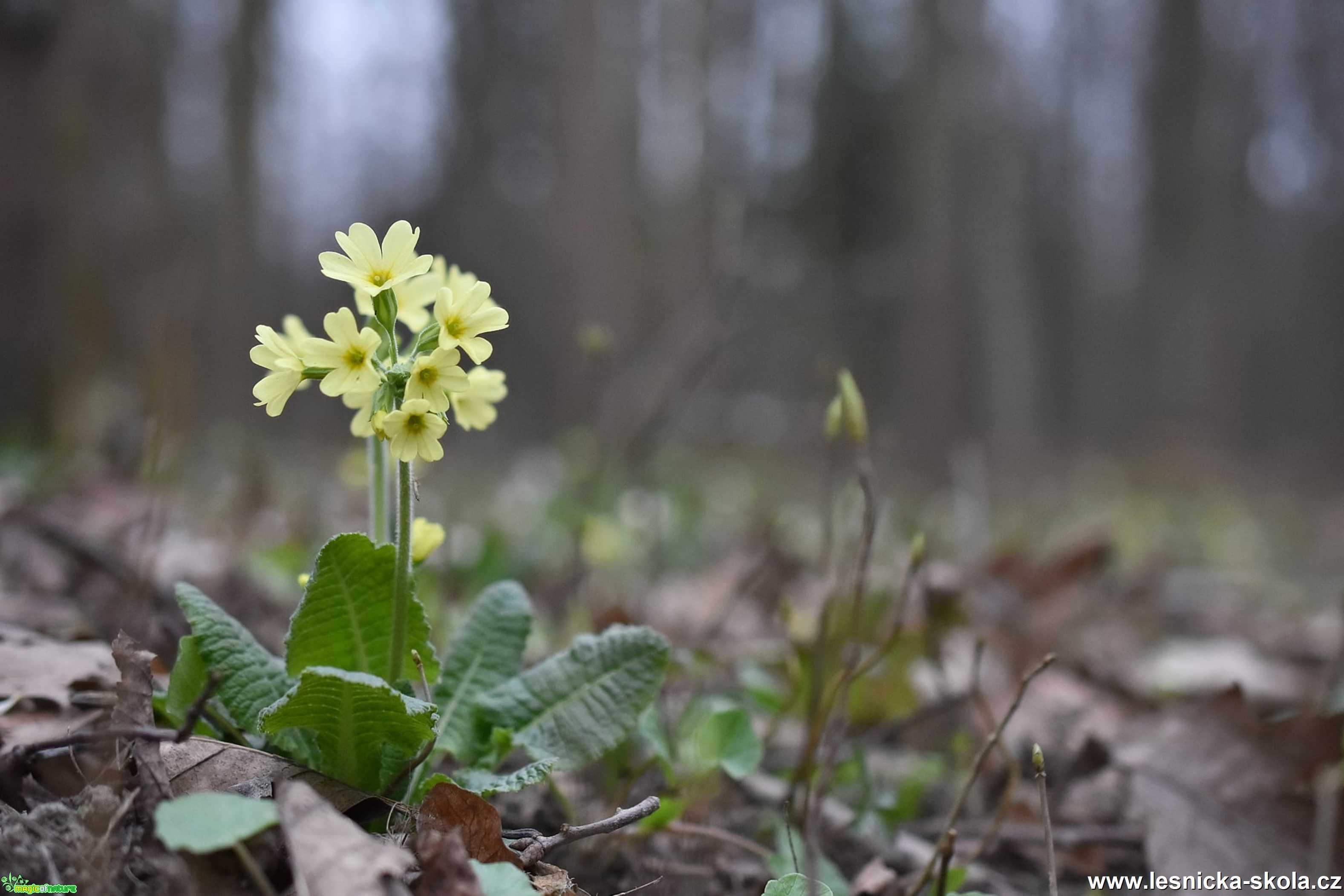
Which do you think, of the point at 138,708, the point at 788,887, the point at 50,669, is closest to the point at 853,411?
the point at 788,887

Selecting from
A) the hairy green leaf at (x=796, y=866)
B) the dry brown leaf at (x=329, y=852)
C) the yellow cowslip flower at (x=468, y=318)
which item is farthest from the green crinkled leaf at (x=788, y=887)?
the yellow cowslip flower at (x=468, y=318)

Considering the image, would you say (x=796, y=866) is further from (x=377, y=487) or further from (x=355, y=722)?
(x=377, y=487)

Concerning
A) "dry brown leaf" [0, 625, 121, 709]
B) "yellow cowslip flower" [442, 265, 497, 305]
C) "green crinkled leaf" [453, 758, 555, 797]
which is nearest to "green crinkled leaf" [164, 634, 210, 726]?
"dry brown leaf" [0, 625, 121, 709]

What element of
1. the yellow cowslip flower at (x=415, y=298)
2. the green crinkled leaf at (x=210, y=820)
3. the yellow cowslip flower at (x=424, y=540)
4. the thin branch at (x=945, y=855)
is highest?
the yellow cowslip flower at (x=415, y=298)

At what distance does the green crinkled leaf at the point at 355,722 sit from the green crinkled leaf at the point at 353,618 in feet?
0.25

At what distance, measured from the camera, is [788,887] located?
1.18 meters

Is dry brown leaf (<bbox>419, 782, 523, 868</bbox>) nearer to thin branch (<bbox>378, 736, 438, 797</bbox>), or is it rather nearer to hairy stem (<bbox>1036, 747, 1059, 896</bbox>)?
thin branch (<bbox>378, 736, 438, 797</bbox>)

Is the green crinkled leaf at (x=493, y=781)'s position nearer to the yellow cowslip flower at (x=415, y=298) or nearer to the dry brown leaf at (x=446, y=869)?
the dry brown leaf at (x=446, y=869)

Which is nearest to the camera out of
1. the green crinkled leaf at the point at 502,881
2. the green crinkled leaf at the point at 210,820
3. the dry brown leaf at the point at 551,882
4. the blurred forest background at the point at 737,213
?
the green crinkled leaf at the point at 210,820

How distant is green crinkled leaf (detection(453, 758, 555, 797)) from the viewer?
1197mm

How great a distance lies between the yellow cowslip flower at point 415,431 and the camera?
1.13m

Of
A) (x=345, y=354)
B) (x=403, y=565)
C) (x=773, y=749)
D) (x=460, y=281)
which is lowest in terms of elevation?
(x=773, y=749)

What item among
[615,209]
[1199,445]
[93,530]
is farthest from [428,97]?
[93,530]

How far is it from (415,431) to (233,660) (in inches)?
16.1
